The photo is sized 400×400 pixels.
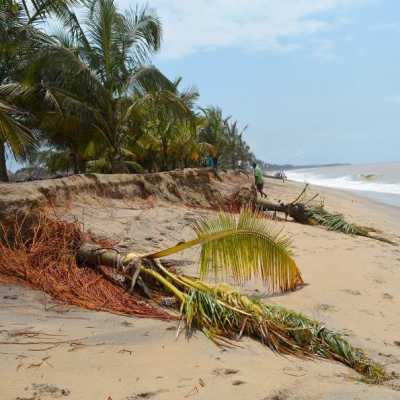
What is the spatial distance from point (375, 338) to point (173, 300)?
6.52 feet

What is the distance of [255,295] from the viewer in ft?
18.2

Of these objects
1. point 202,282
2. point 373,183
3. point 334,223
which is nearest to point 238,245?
point 202,282

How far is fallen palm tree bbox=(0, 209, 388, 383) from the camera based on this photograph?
4016 mm

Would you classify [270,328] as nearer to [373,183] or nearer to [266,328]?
[266,328]

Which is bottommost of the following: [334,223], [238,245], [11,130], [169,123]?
[334,223]

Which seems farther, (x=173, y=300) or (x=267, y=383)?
(x=173, y=300)

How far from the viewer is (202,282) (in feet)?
15.3

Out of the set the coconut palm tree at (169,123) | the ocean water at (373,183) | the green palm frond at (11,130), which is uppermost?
the coconut palm tree at (169,123)

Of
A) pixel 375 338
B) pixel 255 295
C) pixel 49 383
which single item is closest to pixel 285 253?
pixel 255 295

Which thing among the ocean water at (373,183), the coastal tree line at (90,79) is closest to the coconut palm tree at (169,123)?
the coastal tree line at (90,79)

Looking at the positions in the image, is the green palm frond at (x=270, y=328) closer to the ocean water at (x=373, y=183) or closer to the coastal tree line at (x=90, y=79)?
the coastal tree line at (x=90, y=79)

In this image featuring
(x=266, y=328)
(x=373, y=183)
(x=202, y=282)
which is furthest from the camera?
(x=373, y=183)

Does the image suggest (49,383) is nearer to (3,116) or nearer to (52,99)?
(3,116)

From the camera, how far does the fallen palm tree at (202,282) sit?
4016 mm
